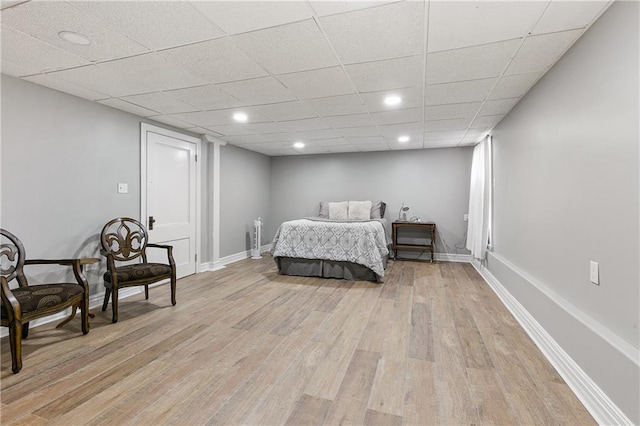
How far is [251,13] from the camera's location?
1675mm

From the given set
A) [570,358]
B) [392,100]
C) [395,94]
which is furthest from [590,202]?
[392,100]

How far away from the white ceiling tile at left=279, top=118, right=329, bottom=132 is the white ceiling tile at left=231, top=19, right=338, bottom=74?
5.03 ft

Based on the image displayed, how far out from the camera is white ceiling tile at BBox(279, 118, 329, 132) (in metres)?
3.94

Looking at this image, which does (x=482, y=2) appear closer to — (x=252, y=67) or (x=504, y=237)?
(x=252, y=67)

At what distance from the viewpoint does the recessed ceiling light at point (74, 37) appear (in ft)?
6.20

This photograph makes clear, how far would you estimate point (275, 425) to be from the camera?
149 cm

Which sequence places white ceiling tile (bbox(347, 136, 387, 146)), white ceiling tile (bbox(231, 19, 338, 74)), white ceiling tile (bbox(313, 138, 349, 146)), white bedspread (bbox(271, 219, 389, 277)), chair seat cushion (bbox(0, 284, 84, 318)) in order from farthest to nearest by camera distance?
white ceiling tile (bbox(313, 138, 349, 146)), white ceiling tile (bbox(347, 136, 387, 146)), white bedspread (bbox(271, 219, 389, 277)), chair seat cushion (bbox(0, 284, 84, 318)), white ceiling tile (bbox(231, 19, 338, 74))

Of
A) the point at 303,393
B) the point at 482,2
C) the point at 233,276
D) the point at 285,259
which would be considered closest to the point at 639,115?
the point at 482,2

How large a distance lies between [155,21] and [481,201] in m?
4.57

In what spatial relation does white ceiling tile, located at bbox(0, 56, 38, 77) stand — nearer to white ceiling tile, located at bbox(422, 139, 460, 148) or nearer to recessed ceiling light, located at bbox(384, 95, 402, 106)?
recessed ceiling light, located at bbox(384, 95, 402, 106)

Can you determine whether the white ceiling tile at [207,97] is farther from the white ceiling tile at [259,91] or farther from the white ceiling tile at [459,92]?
the white ceiling tile at [459,92]

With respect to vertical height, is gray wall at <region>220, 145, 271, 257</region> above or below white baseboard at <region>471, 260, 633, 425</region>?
above

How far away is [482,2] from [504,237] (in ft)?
9.34

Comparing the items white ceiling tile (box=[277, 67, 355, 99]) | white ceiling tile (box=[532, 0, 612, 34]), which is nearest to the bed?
white ceiling tile (box=[277, 67, 355, 99])
